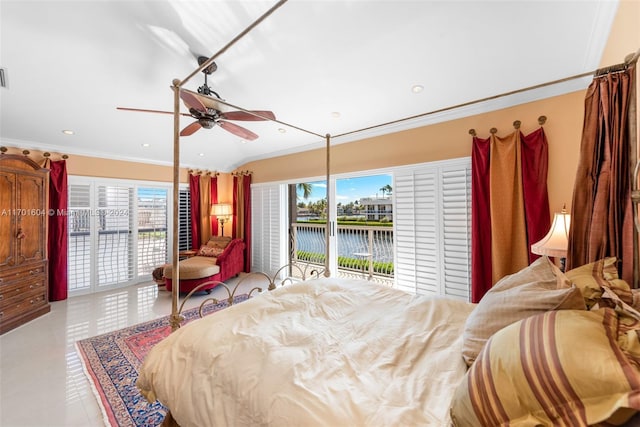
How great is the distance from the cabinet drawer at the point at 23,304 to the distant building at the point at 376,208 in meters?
5.26

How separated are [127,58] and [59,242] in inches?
130

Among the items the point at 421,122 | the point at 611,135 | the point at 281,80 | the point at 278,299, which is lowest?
the point at 278,299

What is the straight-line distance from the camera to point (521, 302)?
3.38 ft

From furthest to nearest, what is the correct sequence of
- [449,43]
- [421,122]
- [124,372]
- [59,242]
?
[59,242]
[421,122]
[124,372]
[449,43]

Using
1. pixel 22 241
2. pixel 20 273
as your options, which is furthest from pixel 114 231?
pixel 20 273

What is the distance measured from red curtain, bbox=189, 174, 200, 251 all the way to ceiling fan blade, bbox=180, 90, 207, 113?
366 cm

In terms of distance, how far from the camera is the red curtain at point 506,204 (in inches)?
101

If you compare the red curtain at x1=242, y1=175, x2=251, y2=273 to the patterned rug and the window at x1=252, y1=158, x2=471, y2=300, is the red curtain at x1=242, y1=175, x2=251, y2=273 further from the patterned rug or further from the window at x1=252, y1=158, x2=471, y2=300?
the window at x1=252, y1=158, x2=471, y2=300

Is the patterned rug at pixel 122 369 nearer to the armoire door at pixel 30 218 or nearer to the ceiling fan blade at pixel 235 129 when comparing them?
the armoire door at pixel 30 218

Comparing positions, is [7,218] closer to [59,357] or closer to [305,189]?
[59,357]

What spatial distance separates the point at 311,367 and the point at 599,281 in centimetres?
132

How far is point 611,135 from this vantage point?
1.33 meters

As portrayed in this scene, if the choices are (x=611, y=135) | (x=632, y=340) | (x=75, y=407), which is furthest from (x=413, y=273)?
(x=75, y=407)

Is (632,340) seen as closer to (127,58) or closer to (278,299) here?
(278,299)
